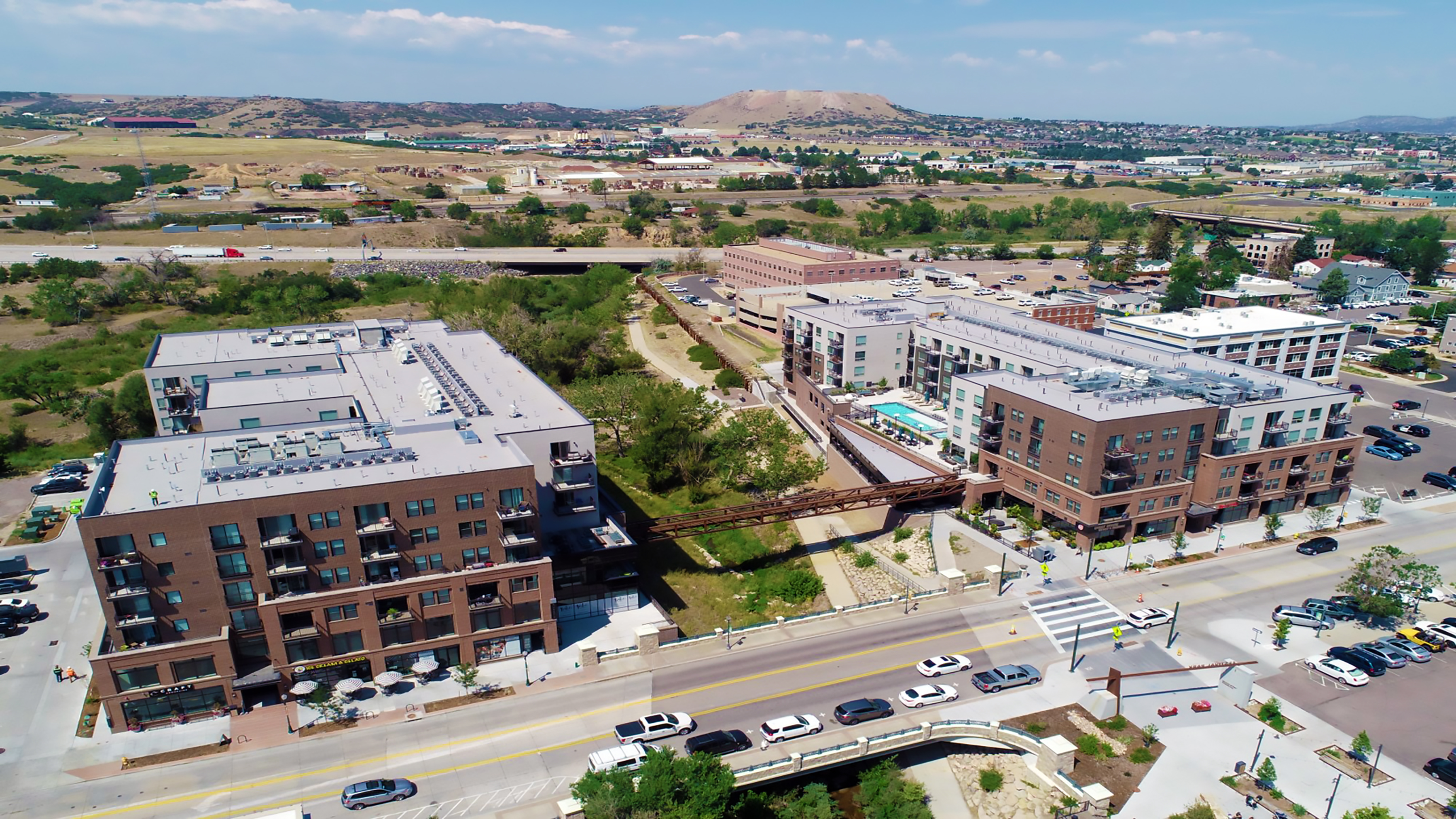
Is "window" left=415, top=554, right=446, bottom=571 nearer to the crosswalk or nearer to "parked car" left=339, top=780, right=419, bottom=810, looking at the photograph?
"parked car" left=339, top=780, right=419, bottom=810

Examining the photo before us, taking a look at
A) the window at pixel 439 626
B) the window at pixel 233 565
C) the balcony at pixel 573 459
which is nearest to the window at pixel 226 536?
the window at pixel 233 565

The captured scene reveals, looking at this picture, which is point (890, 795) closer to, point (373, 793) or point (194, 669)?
point (373, 793)

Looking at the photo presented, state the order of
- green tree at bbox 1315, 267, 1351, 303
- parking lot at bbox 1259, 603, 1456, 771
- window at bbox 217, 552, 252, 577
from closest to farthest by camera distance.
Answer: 1. parking lot at bbox 1259, 603, 1456, 771
2. window at bbox 217, 552, 252, 577
3. green tree at bbox 1315, 267, 1351, 303

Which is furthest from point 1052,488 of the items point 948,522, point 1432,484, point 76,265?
point 76,265

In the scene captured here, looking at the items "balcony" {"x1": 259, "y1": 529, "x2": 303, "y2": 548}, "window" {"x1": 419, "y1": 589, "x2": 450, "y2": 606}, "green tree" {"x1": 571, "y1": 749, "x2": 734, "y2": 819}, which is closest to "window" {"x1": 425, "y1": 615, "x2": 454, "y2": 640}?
"window" {"x1": 419, "y1": 589, "x2": 450, "y2": 606}

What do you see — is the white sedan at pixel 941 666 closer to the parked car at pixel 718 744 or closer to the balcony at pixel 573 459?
the parked car at pixel 718 744

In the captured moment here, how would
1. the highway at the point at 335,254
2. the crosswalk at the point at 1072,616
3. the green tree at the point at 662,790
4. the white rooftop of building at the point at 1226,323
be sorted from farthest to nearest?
the highway at the point at 335,254 → the white rooftop of building at the point at 1226,323 → the crosswalk at the point at 1072,616 → the green tree at the point at 662,790

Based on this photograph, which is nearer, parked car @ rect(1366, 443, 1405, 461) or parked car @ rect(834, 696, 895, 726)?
parked car @ rect(834, 696, 895, 726)
